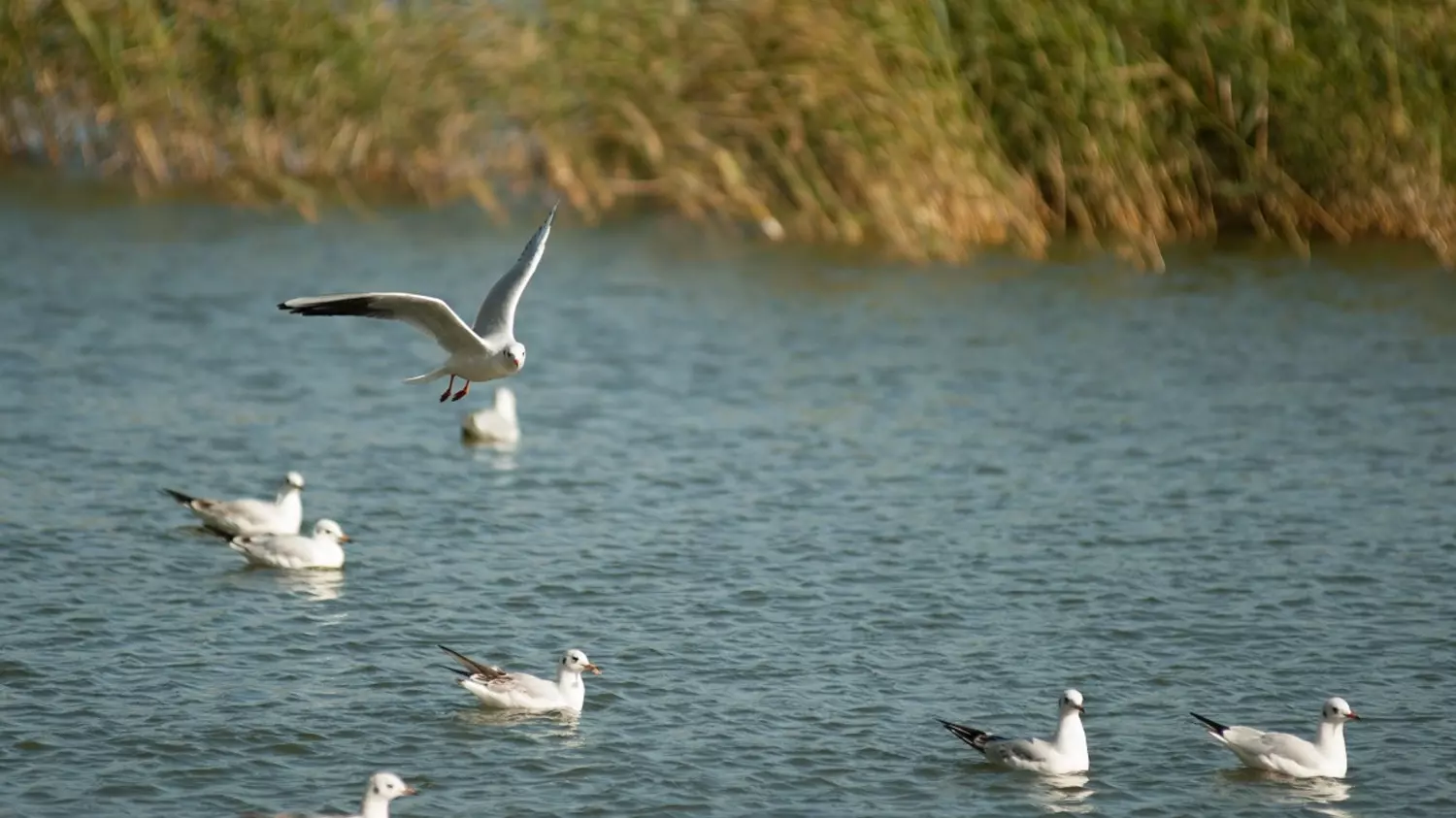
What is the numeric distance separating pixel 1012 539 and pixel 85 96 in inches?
580

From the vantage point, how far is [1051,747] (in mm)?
9242

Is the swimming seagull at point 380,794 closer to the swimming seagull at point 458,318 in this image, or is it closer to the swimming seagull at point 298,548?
the swimming seagull at point 458,318

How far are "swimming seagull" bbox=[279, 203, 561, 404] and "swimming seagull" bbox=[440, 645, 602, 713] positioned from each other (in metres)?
1.27

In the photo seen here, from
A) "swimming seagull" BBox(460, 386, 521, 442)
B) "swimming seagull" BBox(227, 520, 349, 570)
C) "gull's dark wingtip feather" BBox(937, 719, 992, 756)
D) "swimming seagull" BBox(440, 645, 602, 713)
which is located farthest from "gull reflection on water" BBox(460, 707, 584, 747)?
"swimming seagull" BBox(460, 386, 521, 442)

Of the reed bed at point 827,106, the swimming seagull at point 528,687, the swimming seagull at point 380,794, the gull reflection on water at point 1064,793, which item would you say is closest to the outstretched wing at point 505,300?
the swimming seagull at point 528,687

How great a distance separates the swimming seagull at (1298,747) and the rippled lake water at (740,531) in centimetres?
13

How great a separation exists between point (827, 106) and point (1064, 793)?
12635mm

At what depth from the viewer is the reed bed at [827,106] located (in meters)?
20.7

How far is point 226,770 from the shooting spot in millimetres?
9156

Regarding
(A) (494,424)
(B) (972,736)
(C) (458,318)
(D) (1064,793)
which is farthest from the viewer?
(A) (494,424)

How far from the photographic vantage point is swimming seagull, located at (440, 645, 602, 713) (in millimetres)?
9891

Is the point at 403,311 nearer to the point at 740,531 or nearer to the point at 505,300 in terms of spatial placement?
the point at 505,300

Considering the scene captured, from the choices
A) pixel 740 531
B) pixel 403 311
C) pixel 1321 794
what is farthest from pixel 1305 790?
pixel 740 531

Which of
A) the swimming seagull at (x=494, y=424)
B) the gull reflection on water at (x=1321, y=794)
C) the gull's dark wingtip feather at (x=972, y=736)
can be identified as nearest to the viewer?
the gull reflection on water at (x=1321, y=794)
